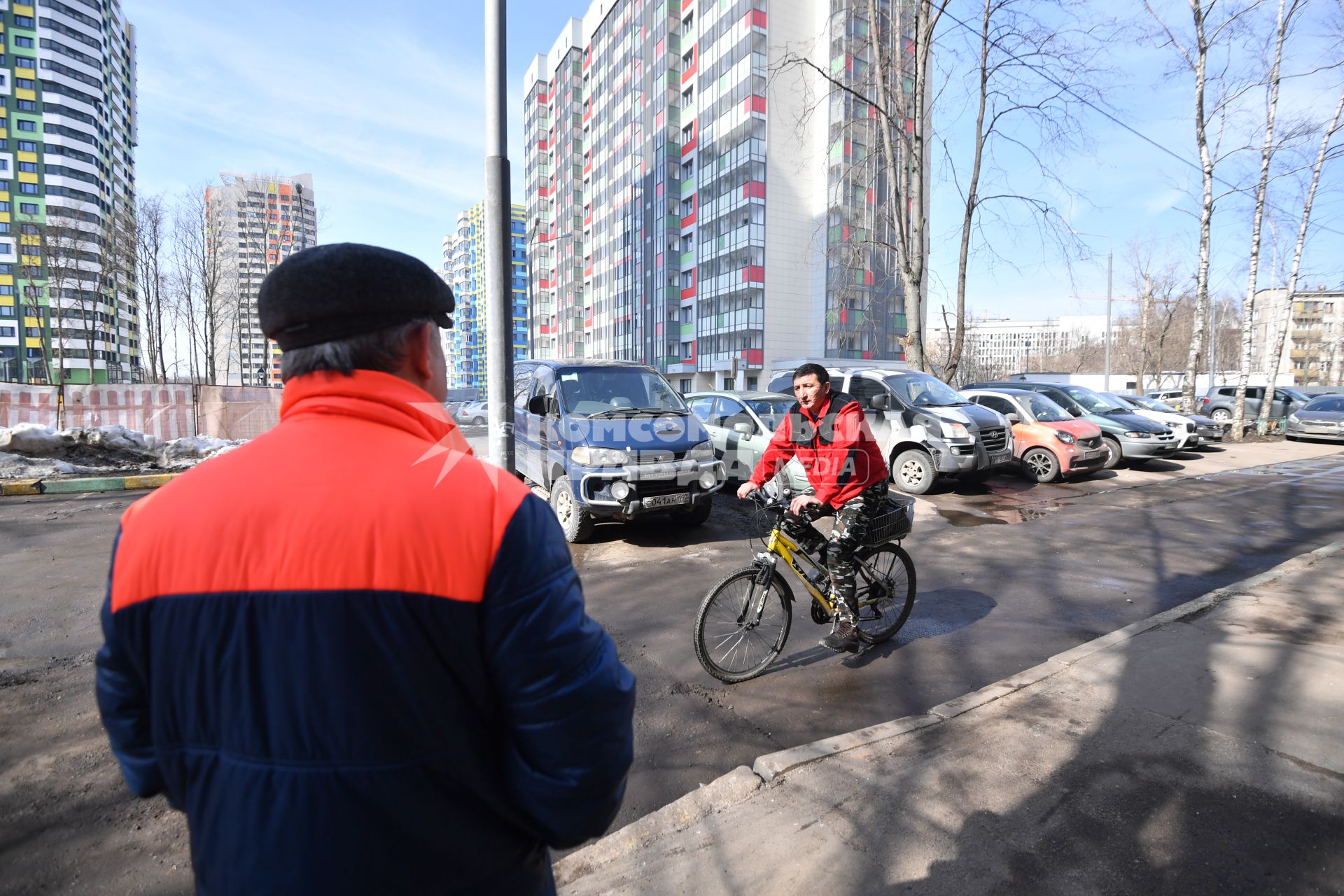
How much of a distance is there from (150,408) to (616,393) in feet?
43.4

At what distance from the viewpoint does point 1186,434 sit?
15.2 m

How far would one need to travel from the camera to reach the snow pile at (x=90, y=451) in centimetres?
1153

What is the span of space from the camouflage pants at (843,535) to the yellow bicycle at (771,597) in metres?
0.05

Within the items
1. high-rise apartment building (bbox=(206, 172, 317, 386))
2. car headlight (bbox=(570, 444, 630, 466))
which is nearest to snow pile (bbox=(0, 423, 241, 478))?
car headlight (bbox=(570, 444, 630, 466))

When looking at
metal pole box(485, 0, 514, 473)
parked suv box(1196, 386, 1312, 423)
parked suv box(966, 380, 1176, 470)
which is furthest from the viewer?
parked suv box(1196, 386, 1312, 423)

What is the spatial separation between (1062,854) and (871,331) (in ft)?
165

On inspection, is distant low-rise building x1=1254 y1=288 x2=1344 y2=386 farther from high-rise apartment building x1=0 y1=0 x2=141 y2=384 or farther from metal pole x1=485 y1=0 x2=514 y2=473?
high-rise apartment building x1=0 y1=0 x2=141 y2=384

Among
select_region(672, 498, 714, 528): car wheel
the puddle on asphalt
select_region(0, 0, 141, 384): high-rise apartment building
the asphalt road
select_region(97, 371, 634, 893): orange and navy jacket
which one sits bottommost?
the asphalt road

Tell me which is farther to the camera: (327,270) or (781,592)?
(781,592)

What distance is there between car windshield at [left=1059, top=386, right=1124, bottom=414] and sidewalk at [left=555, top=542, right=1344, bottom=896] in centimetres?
1235

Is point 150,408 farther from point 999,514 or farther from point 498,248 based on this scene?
point 999,514

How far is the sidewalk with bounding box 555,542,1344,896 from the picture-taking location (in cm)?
232

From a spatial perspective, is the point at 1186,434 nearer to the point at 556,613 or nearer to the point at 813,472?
the point at 813,472

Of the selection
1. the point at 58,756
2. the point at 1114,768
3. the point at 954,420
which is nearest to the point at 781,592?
the point at 1114,768
